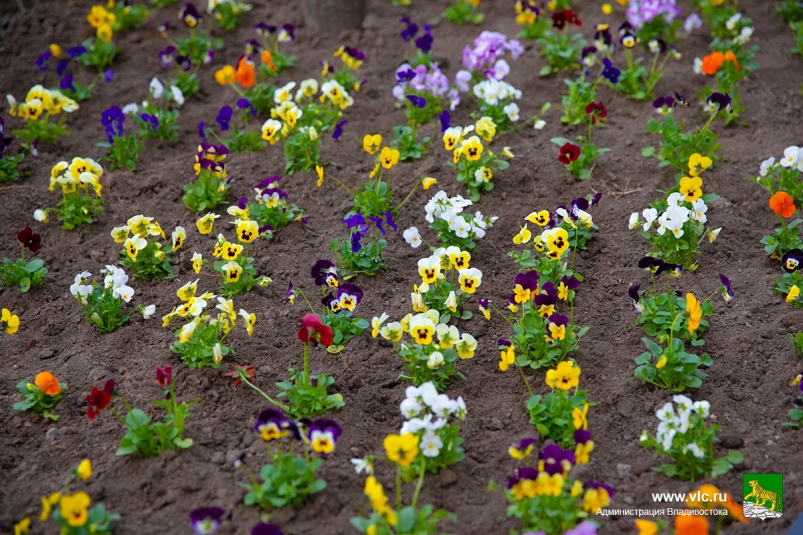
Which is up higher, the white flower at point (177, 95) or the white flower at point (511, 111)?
the white flower at point (177, 95)

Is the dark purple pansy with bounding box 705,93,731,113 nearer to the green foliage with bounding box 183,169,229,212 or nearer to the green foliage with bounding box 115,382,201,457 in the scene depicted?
the green foliage with bounding box 183,169,229,212

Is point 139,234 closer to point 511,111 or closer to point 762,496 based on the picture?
point 511,111

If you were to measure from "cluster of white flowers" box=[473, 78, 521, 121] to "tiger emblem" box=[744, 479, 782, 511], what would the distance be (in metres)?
2.53

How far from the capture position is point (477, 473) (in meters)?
2.79

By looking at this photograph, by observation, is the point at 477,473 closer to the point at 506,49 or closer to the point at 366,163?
the point at 366,163

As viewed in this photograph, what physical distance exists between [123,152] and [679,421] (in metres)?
3.45

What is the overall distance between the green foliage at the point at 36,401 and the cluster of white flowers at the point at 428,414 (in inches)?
57.5

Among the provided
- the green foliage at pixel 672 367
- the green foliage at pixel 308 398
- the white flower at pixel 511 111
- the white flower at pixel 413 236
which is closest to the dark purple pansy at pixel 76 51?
the white flower at pixel 511 111

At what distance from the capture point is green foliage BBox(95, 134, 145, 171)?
4.48 m

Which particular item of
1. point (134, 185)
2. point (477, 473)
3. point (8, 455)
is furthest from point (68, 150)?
point (477, 473)

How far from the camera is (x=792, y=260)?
10.8 ft

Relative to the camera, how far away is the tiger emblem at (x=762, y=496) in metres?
2.63

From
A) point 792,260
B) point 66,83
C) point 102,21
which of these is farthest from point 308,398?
point 102,21

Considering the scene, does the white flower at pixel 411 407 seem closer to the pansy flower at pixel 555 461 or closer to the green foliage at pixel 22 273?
the pansy flower at pixel 555 461
